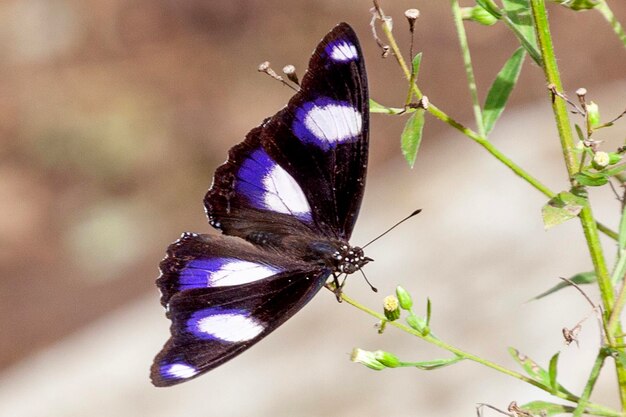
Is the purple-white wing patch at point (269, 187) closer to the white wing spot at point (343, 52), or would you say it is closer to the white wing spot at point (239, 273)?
the white wing spot at point (239, 273)

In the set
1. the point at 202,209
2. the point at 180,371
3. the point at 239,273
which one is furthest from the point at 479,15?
the point at 202,209

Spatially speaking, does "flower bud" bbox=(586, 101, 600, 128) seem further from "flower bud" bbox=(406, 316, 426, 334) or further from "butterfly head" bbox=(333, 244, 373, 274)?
"butterfly head" bbox=(333, 244, 373, 274)

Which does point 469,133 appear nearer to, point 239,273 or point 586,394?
point 586,394

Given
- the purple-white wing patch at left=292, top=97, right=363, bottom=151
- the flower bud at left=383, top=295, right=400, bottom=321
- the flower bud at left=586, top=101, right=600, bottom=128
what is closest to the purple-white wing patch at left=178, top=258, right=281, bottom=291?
the purple-white wing patch at left=292, top=97, right=363, bottom=151

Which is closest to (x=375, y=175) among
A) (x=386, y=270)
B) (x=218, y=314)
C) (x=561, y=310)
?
(x=386, y=270)

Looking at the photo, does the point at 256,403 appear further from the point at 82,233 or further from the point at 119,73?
the point at 119,73
